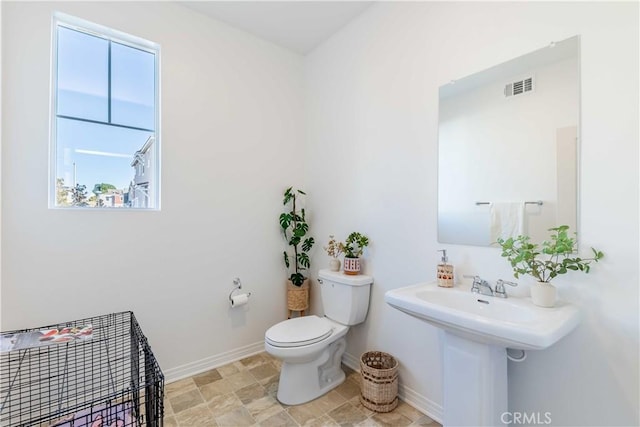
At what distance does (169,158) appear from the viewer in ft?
7.03

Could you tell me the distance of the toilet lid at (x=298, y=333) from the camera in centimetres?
181

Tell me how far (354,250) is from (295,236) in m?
0.62

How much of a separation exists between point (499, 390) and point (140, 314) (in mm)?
2165

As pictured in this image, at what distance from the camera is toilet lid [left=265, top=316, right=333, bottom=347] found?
1.81 meters

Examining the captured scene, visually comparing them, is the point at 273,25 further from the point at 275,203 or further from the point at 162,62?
the point at 275,203

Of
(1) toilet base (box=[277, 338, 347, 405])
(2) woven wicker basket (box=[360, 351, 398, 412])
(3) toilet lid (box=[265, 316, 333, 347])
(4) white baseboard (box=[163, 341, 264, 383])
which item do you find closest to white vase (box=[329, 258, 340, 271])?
(3) toilet lid (box=[265, 316, 333, 347])

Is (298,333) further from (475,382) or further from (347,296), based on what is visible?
(475,382)

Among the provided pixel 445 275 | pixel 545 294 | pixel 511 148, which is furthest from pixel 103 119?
pixel 545 294

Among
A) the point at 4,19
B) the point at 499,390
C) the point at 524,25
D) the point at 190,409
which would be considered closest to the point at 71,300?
the point at 190,409

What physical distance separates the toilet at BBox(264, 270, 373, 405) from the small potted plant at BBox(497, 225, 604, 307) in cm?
101

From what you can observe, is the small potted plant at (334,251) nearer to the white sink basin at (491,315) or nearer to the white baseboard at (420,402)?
the white sink basin at (491,315)

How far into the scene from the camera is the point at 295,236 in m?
2.65

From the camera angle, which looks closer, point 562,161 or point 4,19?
point 562,161

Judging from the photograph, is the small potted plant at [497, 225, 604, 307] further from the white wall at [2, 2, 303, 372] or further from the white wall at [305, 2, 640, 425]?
the white wall at [2, 2, 303, 372]
